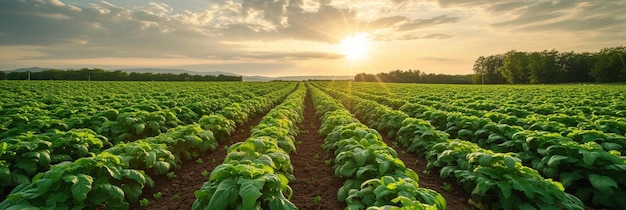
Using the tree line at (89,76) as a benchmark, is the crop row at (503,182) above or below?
below

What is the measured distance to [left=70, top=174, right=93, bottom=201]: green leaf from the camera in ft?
13.5

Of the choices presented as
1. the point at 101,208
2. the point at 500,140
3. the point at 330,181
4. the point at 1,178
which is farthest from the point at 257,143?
the point at 500,140

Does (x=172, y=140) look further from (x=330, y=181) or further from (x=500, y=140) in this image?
(x=500, y=140)

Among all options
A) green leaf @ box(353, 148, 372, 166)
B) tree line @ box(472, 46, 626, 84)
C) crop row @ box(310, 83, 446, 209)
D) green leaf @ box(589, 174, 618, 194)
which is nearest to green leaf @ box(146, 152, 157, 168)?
crop row @ box(310, 83, 446, 209)

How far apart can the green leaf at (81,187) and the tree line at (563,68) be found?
10659 centimetres

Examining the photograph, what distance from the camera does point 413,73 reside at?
125m

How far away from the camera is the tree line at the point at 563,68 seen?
8281 centimetres

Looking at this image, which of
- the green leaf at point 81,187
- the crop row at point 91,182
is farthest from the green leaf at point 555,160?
the green leaf at point 81,187

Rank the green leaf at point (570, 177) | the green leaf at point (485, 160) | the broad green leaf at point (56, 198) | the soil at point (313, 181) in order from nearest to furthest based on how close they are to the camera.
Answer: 1. the broad green leaf at point (56, 198)
2. the green leaf at point (485, 160)
3. the green leaf at point (570, 177)
4. the soil at point (313, 181)

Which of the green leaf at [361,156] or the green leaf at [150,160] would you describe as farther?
the green leaf at [150,160]

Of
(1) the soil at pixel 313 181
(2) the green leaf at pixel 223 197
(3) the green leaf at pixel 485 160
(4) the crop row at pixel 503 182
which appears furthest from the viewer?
(1) the soil at pixel 313 181

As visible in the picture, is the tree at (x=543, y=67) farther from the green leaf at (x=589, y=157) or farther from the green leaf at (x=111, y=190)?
the green leaf at (x=111, y=190)

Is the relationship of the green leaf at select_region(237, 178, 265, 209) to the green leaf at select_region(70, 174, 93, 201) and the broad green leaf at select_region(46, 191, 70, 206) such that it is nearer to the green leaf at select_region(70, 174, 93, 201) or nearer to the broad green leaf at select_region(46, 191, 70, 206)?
the green leaf at select_region(70, 174, 93, 201)

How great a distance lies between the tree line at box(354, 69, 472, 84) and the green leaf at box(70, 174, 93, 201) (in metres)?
122
